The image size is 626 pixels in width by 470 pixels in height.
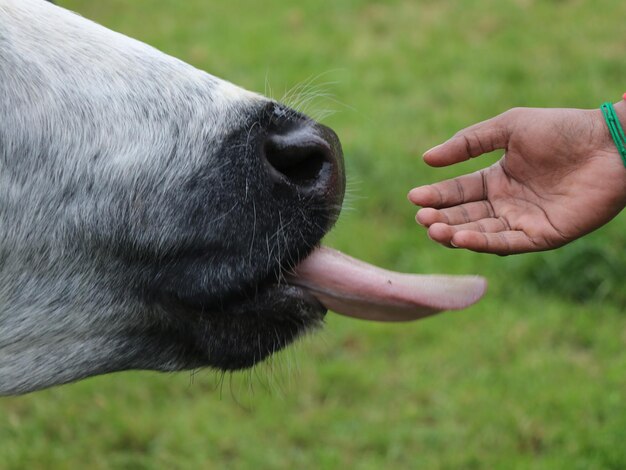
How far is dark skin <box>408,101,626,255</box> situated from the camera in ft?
9.05

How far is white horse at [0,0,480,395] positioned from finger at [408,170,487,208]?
1.06 feet

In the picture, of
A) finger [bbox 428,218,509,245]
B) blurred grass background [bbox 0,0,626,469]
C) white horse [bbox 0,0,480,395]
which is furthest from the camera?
blurred grass background [bbox 0,0,626,469]

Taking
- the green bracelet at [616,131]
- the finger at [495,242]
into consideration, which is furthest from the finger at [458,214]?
the green bracelet at [616,131]

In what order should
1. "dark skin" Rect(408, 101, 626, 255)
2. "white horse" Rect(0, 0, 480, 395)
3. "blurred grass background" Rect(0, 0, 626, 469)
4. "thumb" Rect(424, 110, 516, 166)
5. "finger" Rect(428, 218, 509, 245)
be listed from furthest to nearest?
"blurred grass background" Rect(0, 0, 626, 469) → "thumb" Rect(424, 110, 516, 166) → "dark skin" Rect(408, 101, 626, 255) → "finger" Rect(428, 218, 509, 245) → "white horse" Rect(0, 0, 480, 395)

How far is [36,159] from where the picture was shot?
2.47m

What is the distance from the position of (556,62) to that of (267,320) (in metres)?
5.50

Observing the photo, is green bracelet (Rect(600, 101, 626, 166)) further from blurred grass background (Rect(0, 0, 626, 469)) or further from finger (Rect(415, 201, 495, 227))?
blurred grass background (Rect(0, 0, 626, 469))

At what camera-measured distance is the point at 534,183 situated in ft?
9.39

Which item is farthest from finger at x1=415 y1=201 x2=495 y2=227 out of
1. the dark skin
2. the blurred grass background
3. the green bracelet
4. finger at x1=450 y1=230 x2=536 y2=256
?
the blurred grass background

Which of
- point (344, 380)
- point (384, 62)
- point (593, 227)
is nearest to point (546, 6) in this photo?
point (384, 62)

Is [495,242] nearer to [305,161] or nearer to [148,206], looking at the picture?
[305,161]

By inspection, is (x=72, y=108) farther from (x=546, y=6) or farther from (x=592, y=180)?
(x=546, y=6)

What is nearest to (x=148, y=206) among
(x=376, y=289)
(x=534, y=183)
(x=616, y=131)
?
(x=376, y=289)

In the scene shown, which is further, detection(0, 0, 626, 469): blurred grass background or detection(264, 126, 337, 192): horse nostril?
detection(0, 0, 626, 469): blurred grass background
